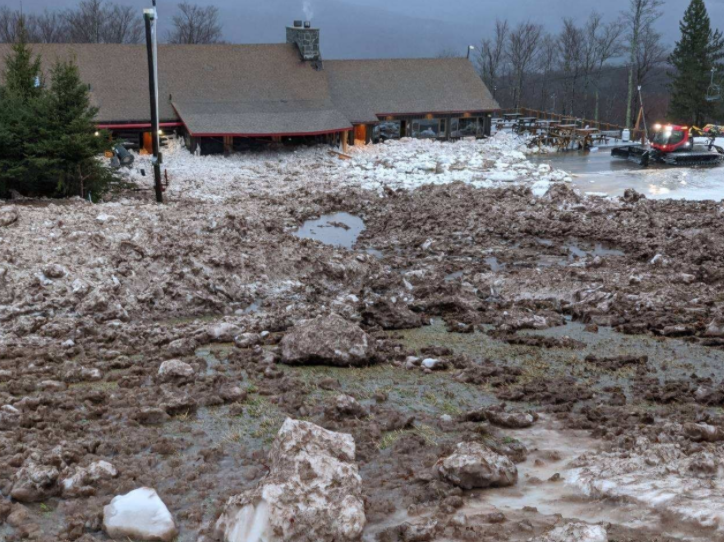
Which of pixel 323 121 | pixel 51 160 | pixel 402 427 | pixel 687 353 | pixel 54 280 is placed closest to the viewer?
pixel 402 427

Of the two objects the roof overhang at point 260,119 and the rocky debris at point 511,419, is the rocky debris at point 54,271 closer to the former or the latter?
the rocky debris at point 511,419

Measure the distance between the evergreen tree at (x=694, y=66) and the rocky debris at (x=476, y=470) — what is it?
2067 inches

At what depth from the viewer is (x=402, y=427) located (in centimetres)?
767

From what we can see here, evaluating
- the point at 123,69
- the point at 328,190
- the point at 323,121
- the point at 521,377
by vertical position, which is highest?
the point at 123,69

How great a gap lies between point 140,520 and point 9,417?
108 inches

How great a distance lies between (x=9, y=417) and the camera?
7438 mm

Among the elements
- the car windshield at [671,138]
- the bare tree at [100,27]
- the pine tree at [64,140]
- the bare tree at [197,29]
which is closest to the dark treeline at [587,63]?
the car windshield at [671,138]

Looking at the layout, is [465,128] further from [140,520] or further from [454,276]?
[140,520]

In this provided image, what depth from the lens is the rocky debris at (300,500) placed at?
507 cm

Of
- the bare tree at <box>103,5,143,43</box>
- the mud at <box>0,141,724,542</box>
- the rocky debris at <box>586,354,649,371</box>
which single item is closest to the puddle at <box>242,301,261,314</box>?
the mud at <box>0,141,724,542</box>

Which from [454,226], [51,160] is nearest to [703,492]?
[454,226]

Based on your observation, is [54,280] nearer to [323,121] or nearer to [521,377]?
[521,377]

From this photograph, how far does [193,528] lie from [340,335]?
483 cm

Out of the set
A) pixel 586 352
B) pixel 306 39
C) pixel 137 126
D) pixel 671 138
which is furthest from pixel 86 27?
pixel 586 352
